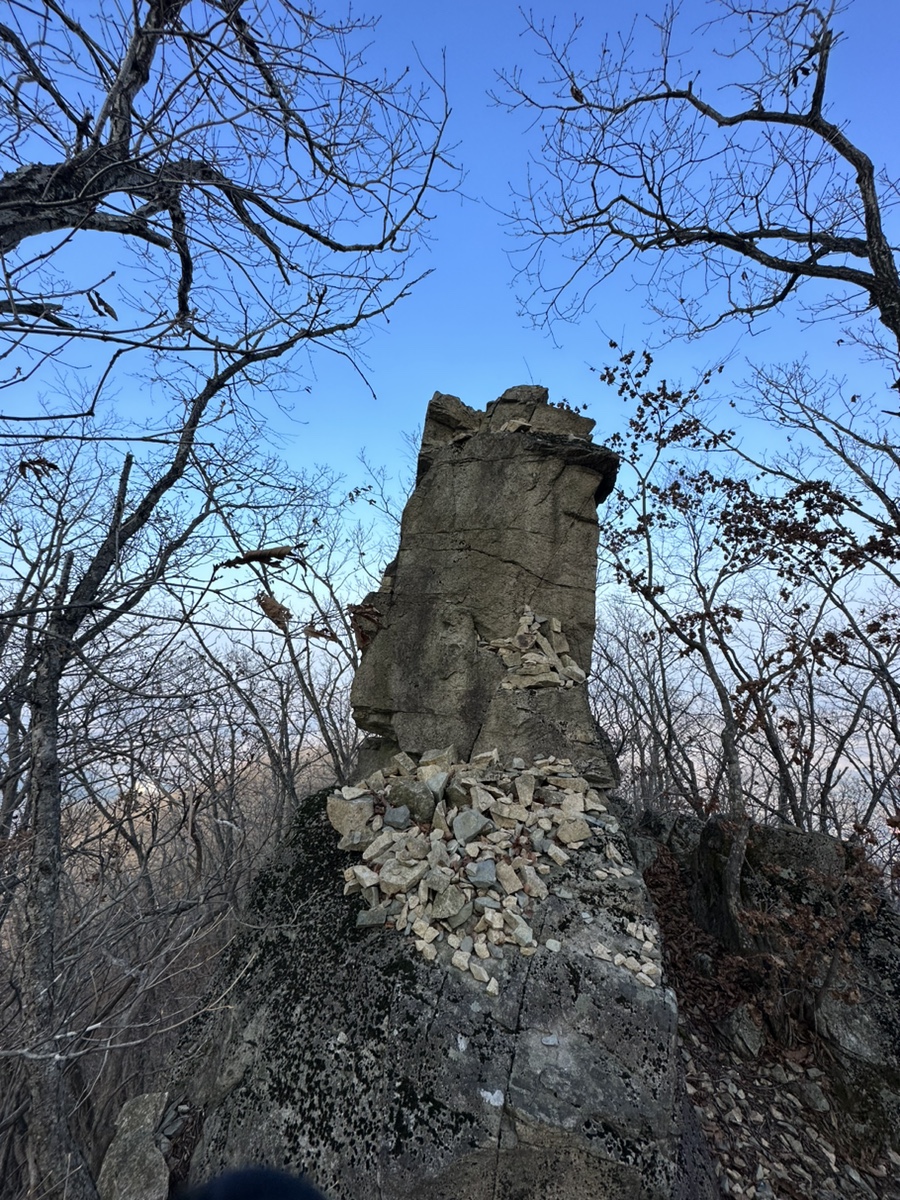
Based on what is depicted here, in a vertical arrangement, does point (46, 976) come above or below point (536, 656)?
below

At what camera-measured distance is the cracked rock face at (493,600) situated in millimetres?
3891

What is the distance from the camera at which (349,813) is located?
135 inches

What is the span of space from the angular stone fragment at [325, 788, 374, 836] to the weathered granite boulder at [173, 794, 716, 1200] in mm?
426

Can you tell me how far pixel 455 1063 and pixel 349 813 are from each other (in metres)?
1.37

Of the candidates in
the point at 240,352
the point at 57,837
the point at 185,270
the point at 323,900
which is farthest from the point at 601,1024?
the point at 185,270

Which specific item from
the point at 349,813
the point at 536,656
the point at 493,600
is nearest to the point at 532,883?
the point at 349,813

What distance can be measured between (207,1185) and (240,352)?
131 inches

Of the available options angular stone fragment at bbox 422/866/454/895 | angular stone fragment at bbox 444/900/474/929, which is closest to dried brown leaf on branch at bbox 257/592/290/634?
angular stone fragment at bbox 422/866/454/895

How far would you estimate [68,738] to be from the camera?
517 centimetres

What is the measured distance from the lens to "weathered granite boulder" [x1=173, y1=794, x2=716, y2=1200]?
2.21m

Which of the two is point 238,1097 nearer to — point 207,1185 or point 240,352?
point 207,1185

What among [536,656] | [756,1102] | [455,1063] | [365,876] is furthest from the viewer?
[536,656]

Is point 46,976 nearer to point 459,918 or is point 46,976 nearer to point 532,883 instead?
point 459,918

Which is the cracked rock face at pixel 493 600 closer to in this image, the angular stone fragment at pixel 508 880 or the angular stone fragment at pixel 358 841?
the angular stone fragment at pixel 358 841
